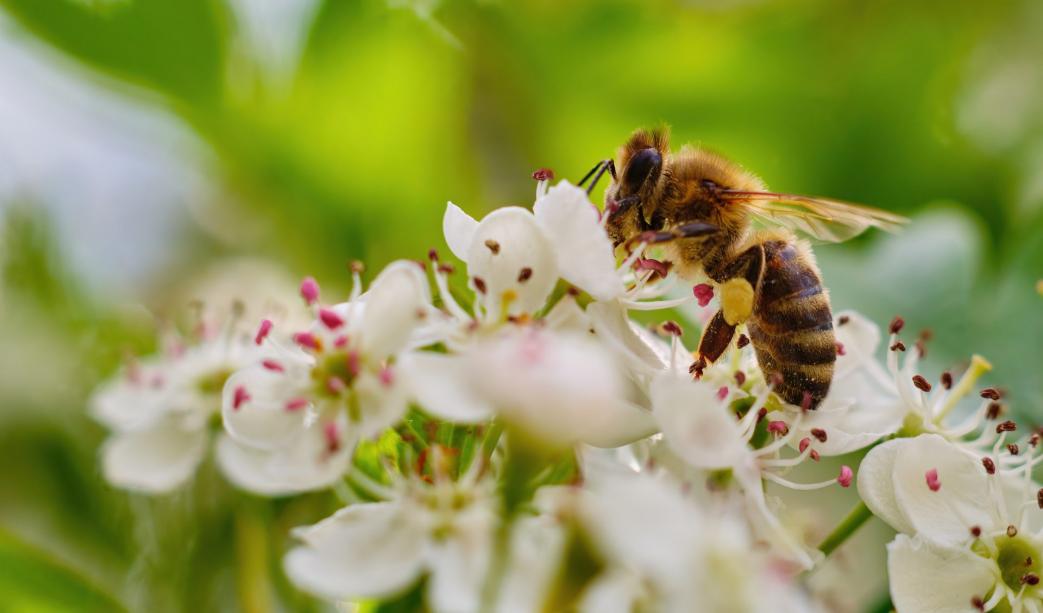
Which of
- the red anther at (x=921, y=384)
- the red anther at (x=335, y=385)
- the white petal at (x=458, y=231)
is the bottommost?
the red anther at (x=921, y=384)

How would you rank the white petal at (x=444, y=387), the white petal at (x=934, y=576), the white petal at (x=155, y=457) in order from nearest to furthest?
1. the white petal at (x=444, y=387)
2. the white petal at (x=934, y=576)
3. the white petal at (x=155, y=457)

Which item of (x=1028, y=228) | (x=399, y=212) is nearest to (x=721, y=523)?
(x=1028, y=228)

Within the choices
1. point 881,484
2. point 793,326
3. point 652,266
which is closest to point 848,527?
point 881,484

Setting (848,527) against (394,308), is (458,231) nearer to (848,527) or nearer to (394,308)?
(394,308)

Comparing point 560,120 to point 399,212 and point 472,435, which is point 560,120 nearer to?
point 399,212

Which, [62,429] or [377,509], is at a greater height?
[377,509]

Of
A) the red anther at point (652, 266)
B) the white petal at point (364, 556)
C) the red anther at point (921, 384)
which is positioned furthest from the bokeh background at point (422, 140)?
the white petal at point (364, 556)

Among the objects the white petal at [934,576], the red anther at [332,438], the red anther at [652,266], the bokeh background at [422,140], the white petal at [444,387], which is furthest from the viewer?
the bokeh background at [422,140]

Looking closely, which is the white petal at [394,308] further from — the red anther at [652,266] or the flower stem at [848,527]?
the flower stem at [848,527]

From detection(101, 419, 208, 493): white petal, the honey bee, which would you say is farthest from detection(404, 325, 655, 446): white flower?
detection(101, 419, 208, 493): white petal
